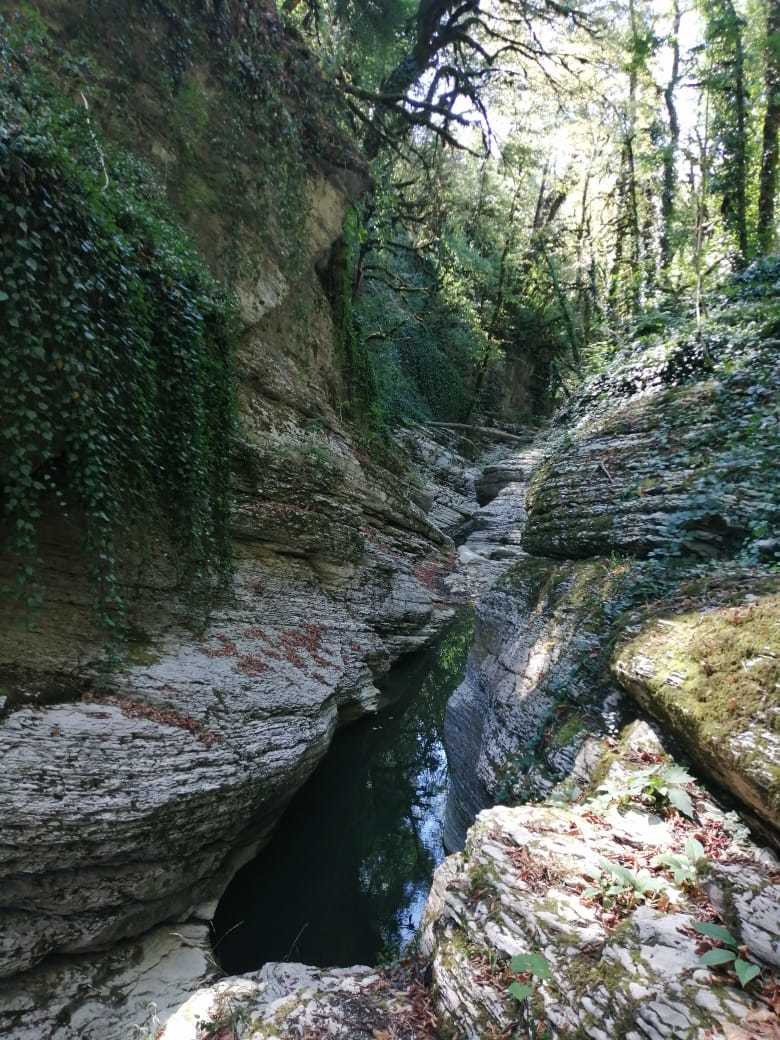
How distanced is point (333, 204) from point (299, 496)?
6187 millimetres

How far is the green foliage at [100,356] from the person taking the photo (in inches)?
154

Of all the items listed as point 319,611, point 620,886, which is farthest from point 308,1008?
point 319,611

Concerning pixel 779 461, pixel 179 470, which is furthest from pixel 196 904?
pixel 779 461

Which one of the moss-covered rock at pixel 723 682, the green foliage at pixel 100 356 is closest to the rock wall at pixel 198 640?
the green foliage at pixel 100 356

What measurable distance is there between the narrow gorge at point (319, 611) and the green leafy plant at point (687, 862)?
19mm

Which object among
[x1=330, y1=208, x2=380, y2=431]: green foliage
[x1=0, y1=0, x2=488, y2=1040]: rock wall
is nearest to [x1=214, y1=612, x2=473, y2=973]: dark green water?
[x1=0, y1=0, x2=488, y2=1040]: rock wall

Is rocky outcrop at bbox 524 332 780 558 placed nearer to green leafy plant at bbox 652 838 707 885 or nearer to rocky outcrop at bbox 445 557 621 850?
rocky outcrop at bbox 445 557 621 850

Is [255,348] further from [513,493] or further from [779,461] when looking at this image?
[513,493]

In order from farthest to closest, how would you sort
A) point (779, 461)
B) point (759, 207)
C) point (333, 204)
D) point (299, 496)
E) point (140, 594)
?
1. point (333, 204)
2. point (759, 207)
3. point (299, 496)
4. point (140, 594)
5. point (779, 461)

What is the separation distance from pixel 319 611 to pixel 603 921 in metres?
6.06

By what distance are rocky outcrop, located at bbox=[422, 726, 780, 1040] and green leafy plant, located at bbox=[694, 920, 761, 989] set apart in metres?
0.04

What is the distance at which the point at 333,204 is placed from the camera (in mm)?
10570

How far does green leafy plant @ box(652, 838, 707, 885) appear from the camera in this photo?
279 centimetres

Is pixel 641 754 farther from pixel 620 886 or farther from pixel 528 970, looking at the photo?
pixel 528 970
